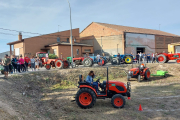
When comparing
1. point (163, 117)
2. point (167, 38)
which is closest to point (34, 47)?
point (163, 117)

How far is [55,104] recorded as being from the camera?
6918 mm

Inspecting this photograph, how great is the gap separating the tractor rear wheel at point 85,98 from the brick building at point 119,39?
23.5 meters

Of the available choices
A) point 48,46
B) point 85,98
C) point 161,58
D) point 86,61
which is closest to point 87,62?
point 86,61

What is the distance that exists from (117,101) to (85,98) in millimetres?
1286

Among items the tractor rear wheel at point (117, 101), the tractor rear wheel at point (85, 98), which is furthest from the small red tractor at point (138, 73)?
the tractor rear wheel at point (85, 98)

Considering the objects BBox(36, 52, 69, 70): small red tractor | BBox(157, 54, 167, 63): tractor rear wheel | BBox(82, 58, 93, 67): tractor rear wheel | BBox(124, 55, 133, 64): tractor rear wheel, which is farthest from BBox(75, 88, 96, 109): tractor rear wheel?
BBox(157, 54, 167, 63): tractor rear wheel

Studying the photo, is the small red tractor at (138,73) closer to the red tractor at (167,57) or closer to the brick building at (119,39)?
the red tractor at (167,57)

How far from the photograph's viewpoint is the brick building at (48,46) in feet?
86.3

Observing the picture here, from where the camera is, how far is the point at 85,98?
21.4 feet

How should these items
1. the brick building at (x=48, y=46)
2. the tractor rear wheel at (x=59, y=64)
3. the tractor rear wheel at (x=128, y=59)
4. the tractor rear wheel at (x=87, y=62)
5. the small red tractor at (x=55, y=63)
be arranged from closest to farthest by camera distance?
1. the tractor rear wheel at (x=59, y=64)
2. the small red tractor at (x=55, y=63)
3. the tractor rear wheel at (x=87, y=62)
4. the tractor rear wheel at (x=128, y=59)
5. the brick building at (x=48, y=46)

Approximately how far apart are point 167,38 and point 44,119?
37.9 metres

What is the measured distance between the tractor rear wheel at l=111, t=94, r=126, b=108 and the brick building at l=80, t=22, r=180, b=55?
23.3 m

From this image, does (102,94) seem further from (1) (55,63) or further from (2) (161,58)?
(2) (161,58)

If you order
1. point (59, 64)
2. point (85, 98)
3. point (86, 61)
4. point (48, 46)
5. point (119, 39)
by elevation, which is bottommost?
point (85, 98)
